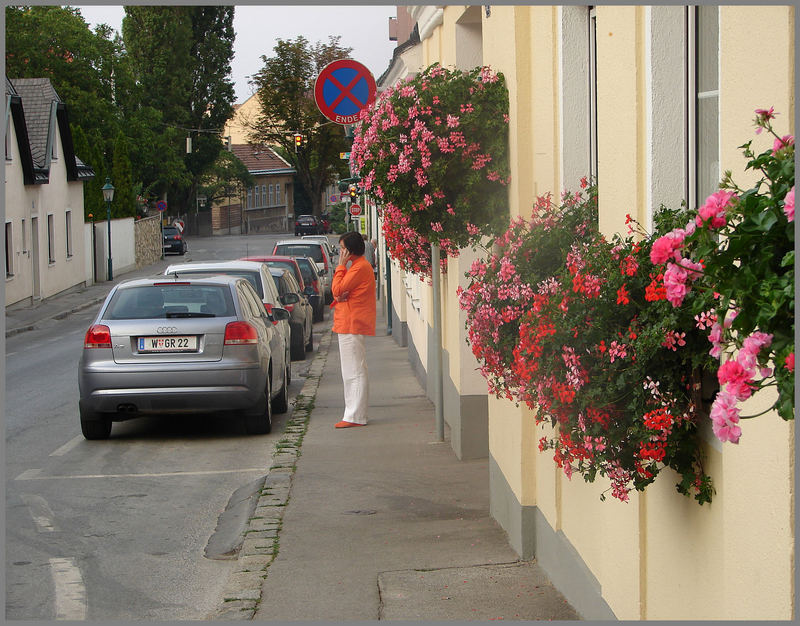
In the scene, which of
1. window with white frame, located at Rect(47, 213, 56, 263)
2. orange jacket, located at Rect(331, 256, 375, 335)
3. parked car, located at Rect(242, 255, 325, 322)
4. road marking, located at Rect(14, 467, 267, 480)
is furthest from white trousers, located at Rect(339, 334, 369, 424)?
window with white frame, located at Rect(47, 213, 56, 263)

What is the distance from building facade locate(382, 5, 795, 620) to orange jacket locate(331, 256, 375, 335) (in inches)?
164

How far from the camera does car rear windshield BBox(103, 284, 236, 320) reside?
11217 mm

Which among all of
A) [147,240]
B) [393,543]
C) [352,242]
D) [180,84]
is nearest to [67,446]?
[352,242]

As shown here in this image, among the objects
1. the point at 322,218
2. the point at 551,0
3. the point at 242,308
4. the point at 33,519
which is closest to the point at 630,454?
the point at 551,0

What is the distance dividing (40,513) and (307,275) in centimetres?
1915

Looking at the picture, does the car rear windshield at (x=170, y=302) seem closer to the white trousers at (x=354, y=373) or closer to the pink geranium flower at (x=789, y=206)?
the white trousers at (x=354, y=373)

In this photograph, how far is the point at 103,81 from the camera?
59.6 meters

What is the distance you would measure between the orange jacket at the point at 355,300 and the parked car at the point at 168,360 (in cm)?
90

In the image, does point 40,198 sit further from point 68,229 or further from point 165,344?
point 165,344

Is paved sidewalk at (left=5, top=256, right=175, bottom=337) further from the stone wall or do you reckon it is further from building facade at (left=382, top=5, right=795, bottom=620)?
building facade at (left=382, top=5, right=795, bottom=620)

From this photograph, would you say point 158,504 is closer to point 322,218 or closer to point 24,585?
point 24,585

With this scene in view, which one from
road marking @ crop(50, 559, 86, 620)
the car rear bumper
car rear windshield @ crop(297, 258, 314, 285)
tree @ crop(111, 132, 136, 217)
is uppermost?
tree @ crop(111, 132, 136, 217)

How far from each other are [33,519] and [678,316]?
6.26 m

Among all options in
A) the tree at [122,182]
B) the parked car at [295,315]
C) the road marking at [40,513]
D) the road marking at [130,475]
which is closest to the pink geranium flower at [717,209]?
the road marking at [40,513]
